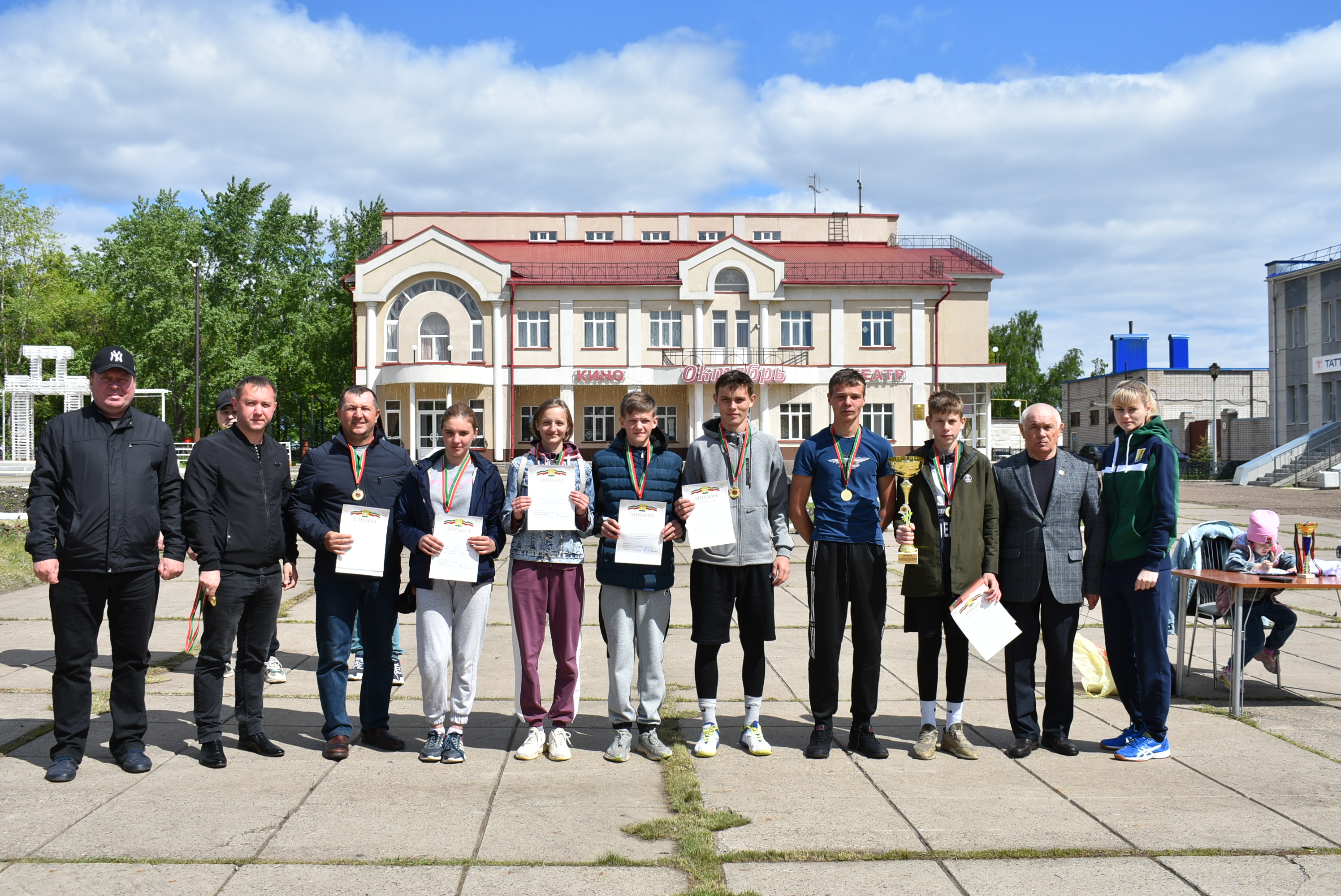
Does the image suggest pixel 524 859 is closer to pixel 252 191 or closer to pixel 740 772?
pixel 740 772

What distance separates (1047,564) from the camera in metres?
5.65

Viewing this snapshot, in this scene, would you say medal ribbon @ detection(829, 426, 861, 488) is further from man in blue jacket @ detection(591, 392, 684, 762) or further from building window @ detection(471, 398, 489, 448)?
building window @ detection(471, 398, 489, 448)

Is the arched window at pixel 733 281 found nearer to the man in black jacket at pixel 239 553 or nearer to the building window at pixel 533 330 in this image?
the building window at pixel 533 330

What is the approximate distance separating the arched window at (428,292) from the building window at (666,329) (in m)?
8.29

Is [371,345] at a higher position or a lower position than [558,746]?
higher

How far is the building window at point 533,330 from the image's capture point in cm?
4600

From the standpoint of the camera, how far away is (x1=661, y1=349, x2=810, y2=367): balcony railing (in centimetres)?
4659

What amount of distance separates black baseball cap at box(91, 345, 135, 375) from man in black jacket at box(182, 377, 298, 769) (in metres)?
0.58

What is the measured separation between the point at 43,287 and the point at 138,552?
66664mm

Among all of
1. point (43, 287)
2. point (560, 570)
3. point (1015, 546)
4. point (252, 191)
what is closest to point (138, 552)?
point (560, 570)

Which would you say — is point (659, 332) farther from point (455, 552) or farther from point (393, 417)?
point (455, 552)

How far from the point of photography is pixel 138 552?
526 centimetres

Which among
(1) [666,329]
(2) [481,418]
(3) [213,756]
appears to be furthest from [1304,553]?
(2) [481,418]

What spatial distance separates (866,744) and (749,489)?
1636 mm
